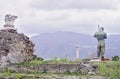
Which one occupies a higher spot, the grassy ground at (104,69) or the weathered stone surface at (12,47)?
the weathered stone surface at (12,47)

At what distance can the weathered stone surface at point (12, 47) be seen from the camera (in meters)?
26.5

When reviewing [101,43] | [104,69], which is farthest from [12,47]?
[101,43]

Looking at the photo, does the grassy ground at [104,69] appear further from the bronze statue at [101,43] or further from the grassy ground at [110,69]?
the bronze statue at [101,43]

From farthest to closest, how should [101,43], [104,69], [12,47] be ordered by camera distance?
[101,43] → [12,47] → [104,69]

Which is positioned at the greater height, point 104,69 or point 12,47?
point 12,47

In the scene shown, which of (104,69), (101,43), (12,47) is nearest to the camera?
(104,69)

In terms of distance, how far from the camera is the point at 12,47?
2648cm

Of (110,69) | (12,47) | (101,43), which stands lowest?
(110,69)

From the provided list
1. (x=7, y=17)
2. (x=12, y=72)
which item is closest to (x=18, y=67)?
(x=12, y=72)

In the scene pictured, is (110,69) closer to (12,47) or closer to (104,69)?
(104,69)

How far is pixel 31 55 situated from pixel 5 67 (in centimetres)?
249

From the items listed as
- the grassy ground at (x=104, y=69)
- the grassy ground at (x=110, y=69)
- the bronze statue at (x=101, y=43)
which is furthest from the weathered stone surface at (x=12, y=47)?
the grassy ground at (x=110, y=69)

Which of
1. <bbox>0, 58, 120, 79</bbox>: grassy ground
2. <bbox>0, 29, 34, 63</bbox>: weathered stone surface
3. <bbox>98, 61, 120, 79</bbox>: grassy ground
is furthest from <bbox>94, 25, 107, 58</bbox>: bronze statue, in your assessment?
<bbox>98, 61, 120, 79</bbox>: grassy ground

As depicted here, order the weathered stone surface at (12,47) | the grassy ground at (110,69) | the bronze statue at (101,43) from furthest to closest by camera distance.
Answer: the bronze statue at (101,43) < the weathered stone surface at (12,47) < the grassy ground at (110,69)
